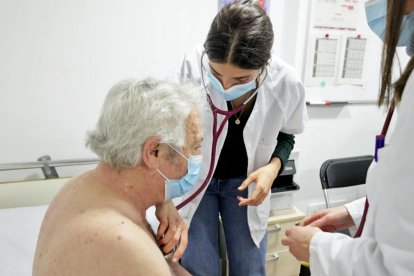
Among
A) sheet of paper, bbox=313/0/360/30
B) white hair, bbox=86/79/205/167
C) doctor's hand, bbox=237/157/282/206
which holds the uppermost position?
sheet of paper, bbox=313/0/360/30

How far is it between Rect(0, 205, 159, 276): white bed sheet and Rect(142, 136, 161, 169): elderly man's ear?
0.42 meters

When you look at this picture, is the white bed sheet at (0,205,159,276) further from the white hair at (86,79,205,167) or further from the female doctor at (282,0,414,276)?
the female doctor at (282,0,414,276)

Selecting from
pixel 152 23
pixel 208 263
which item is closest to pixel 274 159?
pixel 208 263

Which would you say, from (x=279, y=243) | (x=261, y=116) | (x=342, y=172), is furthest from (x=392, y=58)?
(x=279, y=243)

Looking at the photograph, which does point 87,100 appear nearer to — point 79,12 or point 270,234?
point 79,12

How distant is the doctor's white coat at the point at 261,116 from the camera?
130 centimetres

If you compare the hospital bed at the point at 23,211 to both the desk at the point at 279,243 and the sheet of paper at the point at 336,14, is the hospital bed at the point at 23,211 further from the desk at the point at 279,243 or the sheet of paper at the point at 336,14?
the sheet of paper at the point at 336,14

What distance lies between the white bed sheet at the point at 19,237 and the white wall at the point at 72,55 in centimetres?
32

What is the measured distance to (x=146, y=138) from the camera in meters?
0.82

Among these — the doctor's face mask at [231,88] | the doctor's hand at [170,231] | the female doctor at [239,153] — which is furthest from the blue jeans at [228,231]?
the doctor's face mask at [231,88]

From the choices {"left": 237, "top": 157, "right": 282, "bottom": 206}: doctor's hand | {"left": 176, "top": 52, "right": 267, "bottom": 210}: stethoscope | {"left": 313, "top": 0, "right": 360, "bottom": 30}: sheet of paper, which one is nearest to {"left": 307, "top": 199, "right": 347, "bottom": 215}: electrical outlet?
{"left": 313, "top": 0, "right": 360, "bottom": 30}: sheet of paper

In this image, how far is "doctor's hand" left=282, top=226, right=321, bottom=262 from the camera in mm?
806

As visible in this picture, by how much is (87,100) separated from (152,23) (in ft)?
2.01

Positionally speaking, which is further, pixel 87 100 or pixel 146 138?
pixel 87 100
